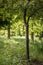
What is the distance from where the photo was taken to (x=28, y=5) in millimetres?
11398

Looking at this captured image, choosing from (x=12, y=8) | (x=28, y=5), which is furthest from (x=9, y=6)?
(x=28, y=5)

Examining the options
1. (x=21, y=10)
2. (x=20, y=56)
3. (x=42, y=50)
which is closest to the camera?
(x=21, y=10)

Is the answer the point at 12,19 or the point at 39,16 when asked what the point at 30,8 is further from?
the point at 12,19

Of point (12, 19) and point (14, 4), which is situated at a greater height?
point (14, 4)

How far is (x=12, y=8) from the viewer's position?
1182cm

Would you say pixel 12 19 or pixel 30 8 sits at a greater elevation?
pixel 30 8

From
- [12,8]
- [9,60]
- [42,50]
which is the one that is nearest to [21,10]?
[12,8]

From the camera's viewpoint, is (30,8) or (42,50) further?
(42,50)

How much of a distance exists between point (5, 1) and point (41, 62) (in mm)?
5114

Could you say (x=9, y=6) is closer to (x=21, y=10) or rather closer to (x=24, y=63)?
(x=21, y=10)

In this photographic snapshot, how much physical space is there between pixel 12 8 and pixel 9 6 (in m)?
0.26

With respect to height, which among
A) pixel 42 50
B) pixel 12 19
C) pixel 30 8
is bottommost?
pixel 42 50

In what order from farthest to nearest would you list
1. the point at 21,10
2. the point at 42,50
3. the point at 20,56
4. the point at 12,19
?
1. the point at 42,50
2. the point at 20,56
3. the point at 12,19
4. the point at 21,10

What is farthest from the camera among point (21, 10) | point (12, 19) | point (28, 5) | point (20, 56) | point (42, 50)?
point (42, 50)
